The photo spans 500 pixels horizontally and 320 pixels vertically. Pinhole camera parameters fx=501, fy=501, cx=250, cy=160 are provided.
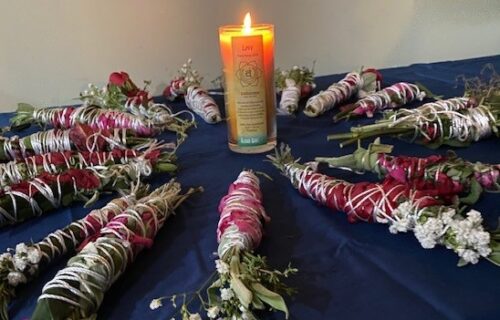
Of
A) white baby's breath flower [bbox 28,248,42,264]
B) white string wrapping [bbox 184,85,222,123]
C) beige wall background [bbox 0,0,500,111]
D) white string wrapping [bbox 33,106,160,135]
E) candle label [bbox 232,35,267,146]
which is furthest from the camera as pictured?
beige wall background [bbox 0,0,500,111]

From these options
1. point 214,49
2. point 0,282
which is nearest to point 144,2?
point 214,49

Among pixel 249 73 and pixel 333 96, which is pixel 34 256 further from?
pixel 333 96

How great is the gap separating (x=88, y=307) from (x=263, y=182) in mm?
349

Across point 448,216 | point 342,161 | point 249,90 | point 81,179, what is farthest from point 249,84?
point 448,216

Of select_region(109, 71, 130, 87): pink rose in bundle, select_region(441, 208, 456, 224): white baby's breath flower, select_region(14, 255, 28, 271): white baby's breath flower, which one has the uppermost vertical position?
select_region(109, 71, 130, 87): pink rose in bundle

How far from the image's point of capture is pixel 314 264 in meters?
0.55

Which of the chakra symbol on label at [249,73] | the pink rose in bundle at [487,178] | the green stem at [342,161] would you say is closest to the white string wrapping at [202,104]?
the chakra symbol on label at [249,73]

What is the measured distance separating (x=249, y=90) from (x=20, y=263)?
17.5 inches

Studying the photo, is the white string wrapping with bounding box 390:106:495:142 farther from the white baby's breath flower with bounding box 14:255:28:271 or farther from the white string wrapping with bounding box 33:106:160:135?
the white baby's breath flower with bounding box 14:255:28:271

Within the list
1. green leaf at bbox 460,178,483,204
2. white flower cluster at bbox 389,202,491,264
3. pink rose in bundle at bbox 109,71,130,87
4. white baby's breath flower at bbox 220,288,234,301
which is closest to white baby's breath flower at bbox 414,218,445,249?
white flower cluster at bbox 389,202,491,264

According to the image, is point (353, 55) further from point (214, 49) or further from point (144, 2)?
point (144, 2)

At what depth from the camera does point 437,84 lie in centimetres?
122

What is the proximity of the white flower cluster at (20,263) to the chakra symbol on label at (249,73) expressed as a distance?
42 cm

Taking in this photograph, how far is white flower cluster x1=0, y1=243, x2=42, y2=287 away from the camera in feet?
1.71
